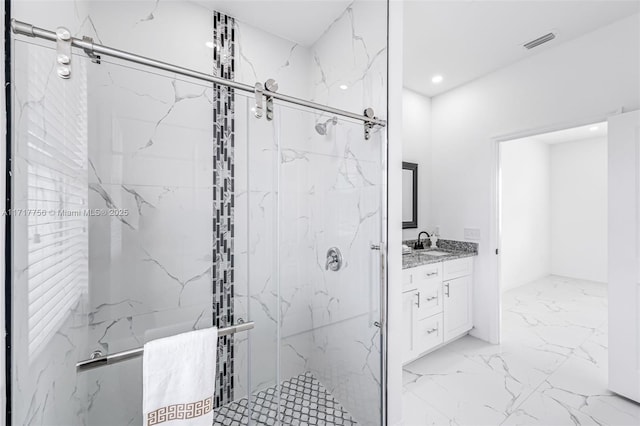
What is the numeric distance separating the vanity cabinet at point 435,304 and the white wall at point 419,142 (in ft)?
2.11

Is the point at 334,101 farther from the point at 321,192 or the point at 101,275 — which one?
the point at 101,275

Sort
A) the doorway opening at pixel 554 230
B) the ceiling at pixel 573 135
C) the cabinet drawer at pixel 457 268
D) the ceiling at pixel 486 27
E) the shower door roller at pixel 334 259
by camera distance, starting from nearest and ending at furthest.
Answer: the shower door roller at pixel 334 259
the ceiling at pixel 486 27
the cabinet drawer at pixel 457 268
the doorway opening at pixel 554 230
the ceiling at pixel 573 135

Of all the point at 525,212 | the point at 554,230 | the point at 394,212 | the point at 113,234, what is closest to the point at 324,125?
the point at 394,212

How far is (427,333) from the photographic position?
7.73ft

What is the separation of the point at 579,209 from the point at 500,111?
366 centimetres

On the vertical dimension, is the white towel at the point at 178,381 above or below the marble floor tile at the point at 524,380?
above

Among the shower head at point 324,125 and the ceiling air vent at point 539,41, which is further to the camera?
the ceiling air vent at point 539,41

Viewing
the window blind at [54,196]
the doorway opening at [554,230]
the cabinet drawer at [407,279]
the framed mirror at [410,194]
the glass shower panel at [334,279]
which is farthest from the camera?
the doorway opening at [554,230]

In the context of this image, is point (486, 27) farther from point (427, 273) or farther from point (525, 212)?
point (525, 212)

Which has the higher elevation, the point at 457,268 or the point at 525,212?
the point at 525,212

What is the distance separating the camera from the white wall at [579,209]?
458cm

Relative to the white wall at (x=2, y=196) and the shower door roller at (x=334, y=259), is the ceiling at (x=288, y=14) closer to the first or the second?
the white wall at (x=2, y=196)

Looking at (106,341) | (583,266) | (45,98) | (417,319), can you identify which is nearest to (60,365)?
(106,341)

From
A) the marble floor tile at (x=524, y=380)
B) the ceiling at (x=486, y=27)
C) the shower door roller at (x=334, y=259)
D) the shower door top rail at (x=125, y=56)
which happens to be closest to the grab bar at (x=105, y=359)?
the shower door roller at (x=334, y=259)
